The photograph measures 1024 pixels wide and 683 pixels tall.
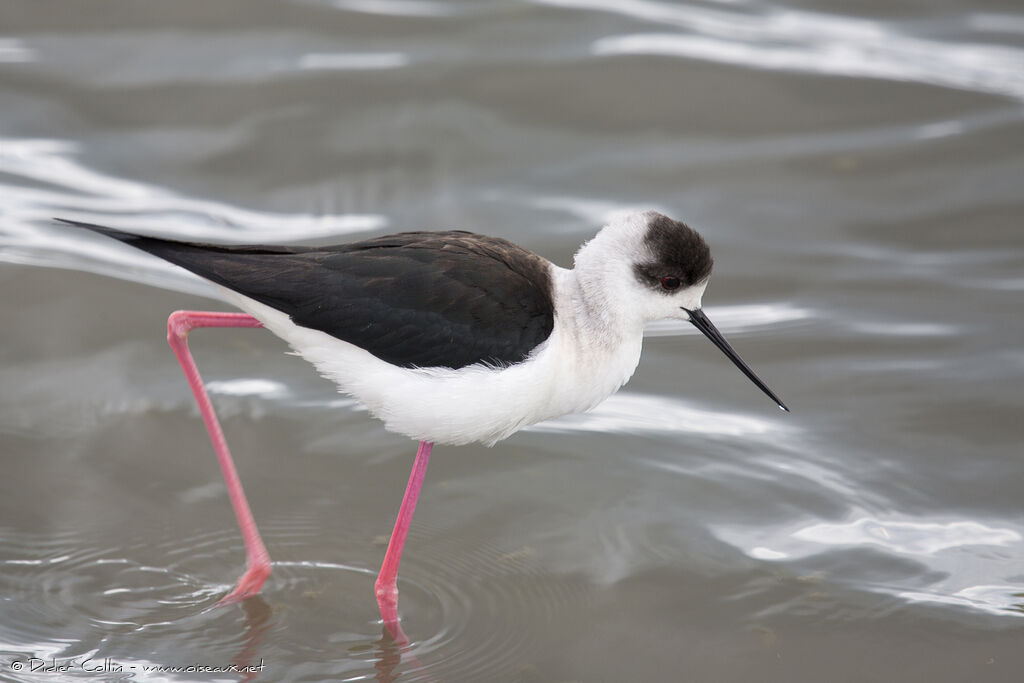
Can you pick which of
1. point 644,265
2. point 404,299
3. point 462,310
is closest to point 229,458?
point 404,299

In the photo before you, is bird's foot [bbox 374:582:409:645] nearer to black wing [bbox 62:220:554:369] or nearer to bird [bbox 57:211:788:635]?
bird [bbox 57:211:788:635]

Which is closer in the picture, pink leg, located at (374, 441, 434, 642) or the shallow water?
pink leg, located at (374, 441, 434, 642)

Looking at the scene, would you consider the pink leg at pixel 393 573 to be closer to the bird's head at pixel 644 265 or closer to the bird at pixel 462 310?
the bird at pixel 462 310

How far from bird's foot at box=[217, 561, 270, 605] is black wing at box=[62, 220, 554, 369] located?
1.01 metres

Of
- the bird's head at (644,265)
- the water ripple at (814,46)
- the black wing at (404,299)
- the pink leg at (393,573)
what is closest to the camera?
the black wing at (404,299)

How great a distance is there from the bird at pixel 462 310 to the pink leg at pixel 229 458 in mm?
316

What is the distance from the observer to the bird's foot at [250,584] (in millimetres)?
4418

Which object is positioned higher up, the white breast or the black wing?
the black wing

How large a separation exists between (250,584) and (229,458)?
46 centimetres

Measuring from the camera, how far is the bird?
4000 mm

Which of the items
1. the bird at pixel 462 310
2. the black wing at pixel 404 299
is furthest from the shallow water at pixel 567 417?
the black wing at pixel 404 299

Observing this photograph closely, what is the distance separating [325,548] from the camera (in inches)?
187

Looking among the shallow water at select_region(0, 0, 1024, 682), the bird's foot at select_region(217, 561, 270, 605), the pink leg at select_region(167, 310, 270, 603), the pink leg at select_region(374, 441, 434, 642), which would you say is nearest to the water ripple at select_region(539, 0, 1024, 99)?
the shallow water at select_region(0, 0, 1024, 682)

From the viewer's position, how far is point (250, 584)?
4.44 m
